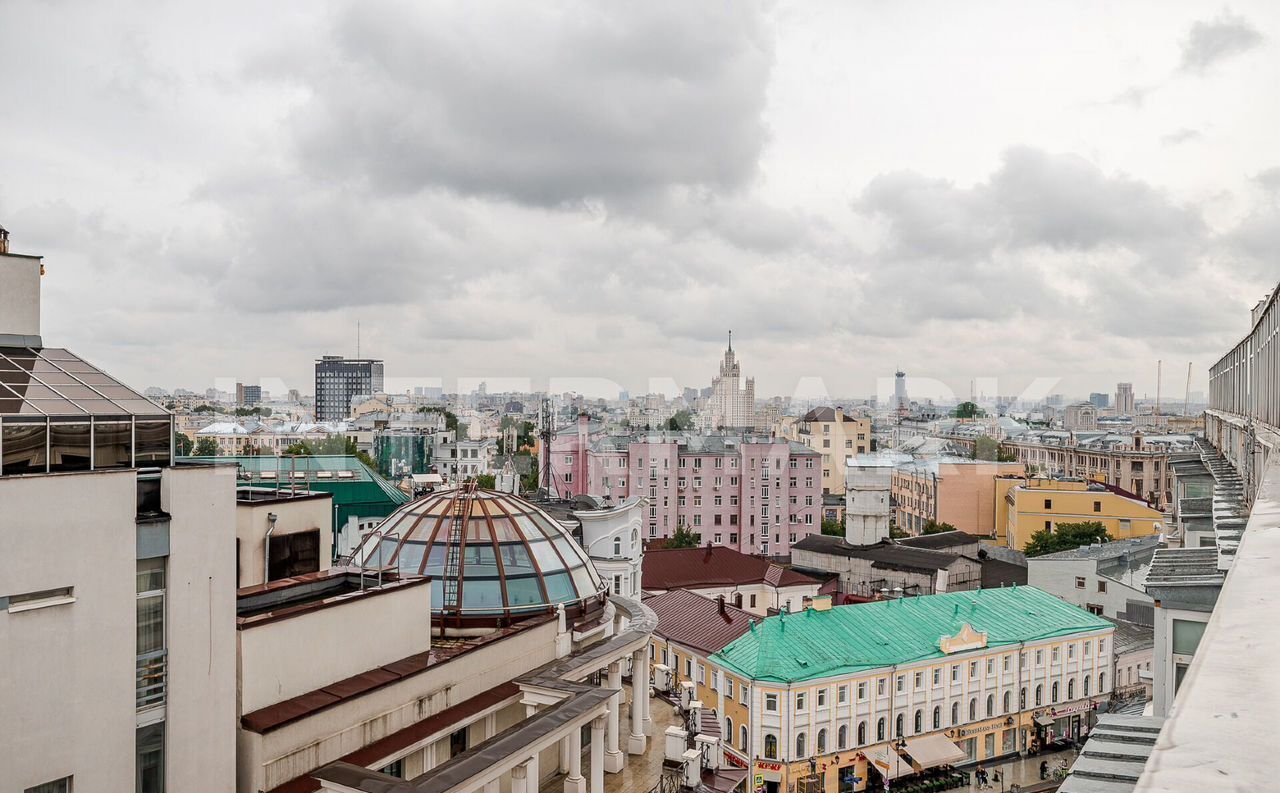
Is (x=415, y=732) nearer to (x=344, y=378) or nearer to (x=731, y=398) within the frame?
(x=731, y=398)

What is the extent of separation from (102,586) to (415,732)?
4.38 meters

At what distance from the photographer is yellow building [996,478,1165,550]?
1966 inches

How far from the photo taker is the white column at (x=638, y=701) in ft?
47.9

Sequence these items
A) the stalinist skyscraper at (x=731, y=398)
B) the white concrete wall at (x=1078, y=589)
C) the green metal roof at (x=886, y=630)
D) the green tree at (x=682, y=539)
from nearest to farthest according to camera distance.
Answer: the green metal roof at (x=886, y=630)
the white concrete wall at (x=1078, y=589)
the green tree at (x=682, y=539)
the stalinist skyscraper at (x=731, y=398)

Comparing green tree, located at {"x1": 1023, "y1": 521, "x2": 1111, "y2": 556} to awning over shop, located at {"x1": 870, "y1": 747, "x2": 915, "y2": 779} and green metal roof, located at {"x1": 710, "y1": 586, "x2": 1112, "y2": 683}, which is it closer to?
green metal roof, located at {"x1": 710, "y1": 586, "x2": 1112, "y2": 683}

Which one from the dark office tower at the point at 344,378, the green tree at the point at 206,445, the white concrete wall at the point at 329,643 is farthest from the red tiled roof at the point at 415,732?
the dark office tower at the point at 344,378

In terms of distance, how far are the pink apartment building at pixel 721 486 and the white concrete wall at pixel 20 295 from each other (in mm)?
45002

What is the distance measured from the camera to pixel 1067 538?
155 feet

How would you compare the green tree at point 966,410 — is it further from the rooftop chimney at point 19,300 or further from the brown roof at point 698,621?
the rooftop chimney at point 19,300

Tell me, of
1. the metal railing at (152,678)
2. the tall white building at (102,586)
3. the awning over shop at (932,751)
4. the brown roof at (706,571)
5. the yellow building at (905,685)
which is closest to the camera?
the tall white building at (102,586)

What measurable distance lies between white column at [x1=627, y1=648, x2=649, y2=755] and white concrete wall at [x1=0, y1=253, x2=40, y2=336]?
1017 centimetres

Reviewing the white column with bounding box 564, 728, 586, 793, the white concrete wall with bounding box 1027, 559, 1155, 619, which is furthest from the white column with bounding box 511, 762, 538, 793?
the white concrete wall with bounding box 1027, 559, 1155, 619

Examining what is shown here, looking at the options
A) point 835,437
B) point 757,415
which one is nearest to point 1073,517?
point 835,437

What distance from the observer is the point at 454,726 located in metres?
11.1
